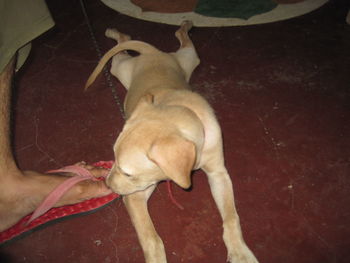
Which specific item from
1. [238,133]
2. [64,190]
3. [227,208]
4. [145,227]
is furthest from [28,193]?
[238,133]

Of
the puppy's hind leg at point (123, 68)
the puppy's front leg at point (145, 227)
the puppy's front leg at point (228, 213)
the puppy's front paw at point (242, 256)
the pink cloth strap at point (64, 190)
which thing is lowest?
the puppy's front paw at point (242, 256)

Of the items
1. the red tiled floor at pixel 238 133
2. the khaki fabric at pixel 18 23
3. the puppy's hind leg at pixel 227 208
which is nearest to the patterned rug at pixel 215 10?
the red tiled floor at pixel 238 133

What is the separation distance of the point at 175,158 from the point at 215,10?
362 cm

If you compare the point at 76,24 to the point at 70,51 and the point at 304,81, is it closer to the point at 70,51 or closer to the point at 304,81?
the point at 70,51

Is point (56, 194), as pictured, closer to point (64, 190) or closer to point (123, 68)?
point (64, 190)

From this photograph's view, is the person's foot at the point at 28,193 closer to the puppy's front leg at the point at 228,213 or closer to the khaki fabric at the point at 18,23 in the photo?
the khaki fabric at the point at 18,23

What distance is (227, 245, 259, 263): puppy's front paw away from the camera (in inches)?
80.4

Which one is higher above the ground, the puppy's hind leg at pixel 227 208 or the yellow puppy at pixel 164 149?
the yellow puppy at pixel 164 149

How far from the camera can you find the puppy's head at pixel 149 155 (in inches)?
63.0

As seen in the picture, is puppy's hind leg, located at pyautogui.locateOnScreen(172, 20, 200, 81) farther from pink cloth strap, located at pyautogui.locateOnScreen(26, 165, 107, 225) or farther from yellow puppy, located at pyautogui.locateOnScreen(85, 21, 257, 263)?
pink cloth strap, located at pyautogui.locateOnScreen(26, 165, 107, 225)

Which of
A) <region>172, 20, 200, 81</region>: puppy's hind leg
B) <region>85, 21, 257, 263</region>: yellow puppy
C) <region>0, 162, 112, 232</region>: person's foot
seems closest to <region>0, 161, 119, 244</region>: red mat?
<region>0, 162, 112, 232</region>: person's foot

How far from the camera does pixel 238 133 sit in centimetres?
291

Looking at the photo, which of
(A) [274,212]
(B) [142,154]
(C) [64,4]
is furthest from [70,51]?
(A) [274,212]

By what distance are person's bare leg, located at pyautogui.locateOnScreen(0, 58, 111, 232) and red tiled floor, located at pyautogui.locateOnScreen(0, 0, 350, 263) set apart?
281 millimetres
